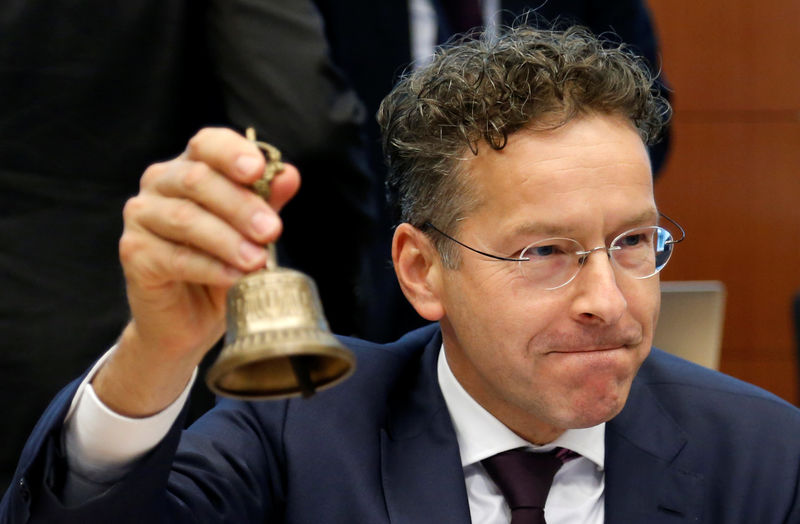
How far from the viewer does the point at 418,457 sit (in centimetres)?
193

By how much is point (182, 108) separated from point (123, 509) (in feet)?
3.46

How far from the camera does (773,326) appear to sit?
5465 millimetres

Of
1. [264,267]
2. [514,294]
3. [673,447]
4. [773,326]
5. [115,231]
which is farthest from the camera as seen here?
[773,326]

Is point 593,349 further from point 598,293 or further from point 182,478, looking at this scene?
point 182,478

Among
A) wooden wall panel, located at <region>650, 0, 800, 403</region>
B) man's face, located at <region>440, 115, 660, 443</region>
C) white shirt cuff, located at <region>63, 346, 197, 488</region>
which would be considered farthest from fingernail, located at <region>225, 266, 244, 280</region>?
wooden wall panel, located at <region>650, 0, 800, 403</region>

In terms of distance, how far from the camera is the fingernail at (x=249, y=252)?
4.26 ft

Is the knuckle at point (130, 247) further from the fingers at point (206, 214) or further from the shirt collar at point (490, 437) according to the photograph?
the shirt collar at point (490, 437)

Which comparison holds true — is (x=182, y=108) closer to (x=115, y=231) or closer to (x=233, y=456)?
(x=115, y=231)

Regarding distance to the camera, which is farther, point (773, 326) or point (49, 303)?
point (773, 326)

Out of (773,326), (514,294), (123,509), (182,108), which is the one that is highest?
(182,108)

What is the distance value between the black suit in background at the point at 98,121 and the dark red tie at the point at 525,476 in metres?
0.82

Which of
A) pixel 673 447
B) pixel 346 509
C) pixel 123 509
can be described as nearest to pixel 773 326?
pixel 673 447

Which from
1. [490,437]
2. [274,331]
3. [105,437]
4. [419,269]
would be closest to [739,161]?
[419,269]

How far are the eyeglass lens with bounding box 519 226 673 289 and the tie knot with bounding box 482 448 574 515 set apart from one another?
31 cm
